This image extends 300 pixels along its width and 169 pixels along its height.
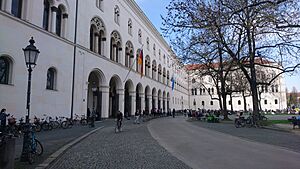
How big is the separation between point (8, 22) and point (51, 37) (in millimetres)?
4596

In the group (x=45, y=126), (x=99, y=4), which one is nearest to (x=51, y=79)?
(x=45, y=126)

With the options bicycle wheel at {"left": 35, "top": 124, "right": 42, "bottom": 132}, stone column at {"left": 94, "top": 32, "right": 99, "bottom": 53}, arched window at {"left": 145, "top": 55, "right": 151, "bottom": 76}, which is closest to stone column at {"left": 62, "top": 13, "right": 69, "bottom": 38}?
stone column at {"left": 94, "top": 32, "right": 99, "bottom": 53}

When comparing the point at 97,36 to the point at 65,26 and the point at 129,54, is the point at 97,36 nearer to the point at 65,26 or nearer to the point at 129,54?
the point at 65,26

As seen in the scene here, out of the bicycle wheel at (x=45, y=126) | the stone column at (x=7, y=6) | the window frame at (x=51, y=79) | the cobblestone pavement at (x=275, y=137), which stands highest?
the stone column at (x=7, y=6)

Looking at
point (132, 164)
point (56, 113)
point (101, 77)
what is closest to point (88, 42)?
point (101, 77)

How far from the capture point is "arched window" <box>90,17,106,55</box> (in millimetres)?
A: 31188

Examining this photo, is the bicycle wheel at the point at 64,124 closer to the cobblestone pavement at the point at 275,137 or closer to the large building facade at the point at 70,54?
the large building facade at the point at 70,54

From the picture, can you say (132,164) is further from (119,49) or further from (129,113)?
(129,113)

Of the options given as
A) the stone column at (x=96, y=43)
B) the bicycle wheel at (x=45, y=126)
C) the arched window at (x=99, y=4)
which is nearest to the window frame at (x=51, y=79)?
the bicycle wheel at (x=45, y=126)

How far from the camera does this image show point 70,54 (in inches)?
1013

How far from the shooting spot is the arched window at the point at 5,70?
1808cm

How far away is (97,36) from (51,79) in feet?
33.9

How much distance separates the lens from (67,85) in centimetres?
2511

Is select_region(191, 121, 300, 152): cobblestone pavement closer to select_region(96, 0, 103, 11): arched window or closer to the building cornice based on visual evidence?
select_region(96, 0, 103, 11): arched window
